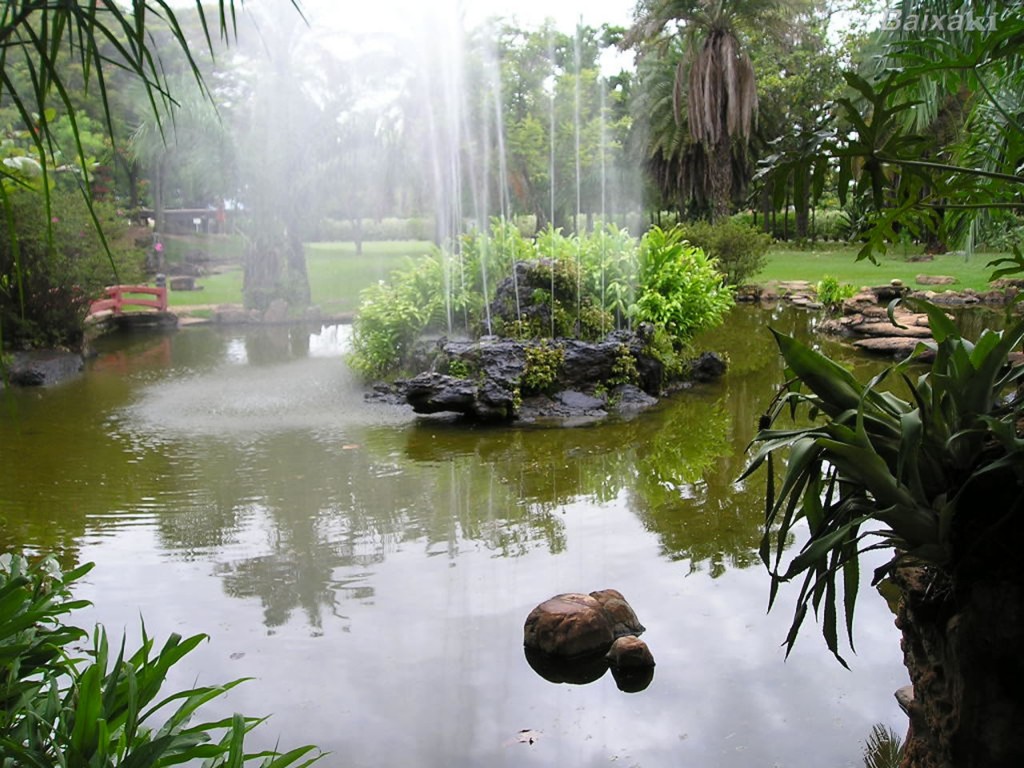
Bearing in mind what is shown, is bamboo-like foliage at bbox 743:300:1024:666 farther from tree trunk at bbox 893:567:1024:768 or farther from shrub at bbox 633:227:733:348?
shrub at bbox 633:227:733:348

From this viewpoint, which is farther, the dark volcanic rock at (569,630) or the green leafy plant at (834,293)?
the green leafy plant at (834,293)

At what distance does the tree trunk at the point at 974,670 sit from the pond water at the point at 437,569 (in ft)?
2.22

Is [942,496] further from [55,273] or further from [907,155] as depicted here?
[55,273]

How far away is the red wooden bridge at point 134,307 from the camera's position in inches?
674

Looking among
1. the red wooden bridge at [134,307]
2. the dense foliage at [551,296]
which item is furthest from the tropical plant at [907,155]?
the red wooden bridge at [134,307]

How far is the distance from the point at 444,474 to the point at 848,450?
480 cm

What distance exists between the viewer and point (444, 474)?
7098 mm

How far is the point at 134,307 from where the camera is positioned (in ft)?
60.1

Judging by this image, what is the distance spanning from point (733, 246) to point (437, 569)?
17.7m

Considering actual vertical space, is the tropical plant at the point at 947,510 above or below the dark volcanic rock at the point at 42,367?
above

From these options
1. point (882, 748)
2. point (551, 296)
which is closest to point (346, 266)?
point (551, 296)

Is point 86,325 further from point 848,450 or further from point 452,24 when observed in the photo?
point 848,450

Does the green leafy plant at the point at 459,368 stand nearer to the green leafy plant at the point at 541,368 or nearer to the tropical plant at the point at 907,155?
the green leafy plant at the point at 541,368

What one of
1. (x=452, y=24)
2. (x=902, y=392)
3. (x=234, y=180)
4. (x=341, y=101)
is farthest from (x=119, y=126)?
(x=902, y=392)
